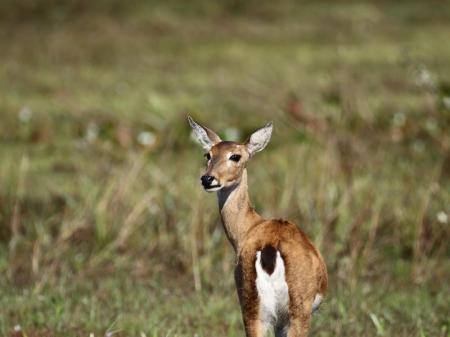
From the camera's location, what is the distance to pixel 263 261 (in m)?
4.13

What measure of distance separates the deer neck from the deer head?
63 mm

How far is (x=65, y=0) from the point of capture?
20.6 meters

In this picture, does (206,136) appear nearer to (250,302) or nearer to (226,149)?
(226,149)

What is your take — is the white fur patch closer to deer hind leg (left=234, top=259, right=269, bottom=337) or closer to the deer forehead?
deer hind leg (left=234, top=259, right=269, bottom=337)

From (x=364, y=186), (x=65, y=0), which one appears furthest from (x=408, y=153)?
(x=65, y=0)

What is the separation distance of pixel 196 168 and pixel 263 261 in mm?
6776

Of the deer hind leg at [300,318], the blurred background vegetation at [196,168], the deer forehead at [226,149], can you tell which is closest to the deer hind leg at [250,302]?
the deer hind leg at [300,318]

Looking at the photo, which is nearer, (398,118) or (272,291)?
(272,291)

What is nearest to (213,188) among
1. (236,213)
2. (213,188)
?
(213,188)

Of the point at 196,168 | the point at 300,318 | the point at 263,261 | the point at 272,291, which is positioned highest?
the point at 263,261

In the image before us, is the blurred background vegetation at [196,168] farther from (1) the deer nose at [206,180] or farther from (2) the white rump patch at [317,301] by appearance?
(1) the deer nose at [206,180]

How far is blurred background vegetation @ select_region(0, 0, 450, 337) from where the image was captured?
7012 millimetres

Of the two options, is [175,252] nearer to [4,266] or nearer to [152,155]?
[4,266]

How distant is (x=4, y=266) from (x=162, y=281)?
1.23 m
